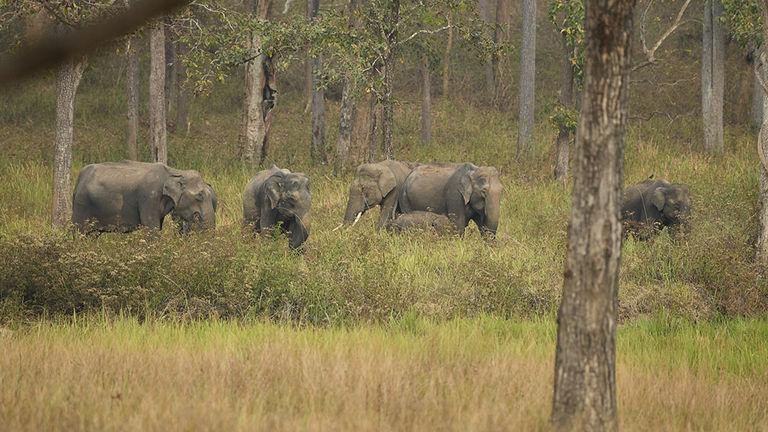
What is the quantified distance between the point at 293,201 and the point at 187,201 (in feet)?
5.76

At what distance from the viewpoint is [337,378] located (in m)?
8.41

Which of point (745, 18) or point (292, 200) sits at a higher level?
point (745, 18)

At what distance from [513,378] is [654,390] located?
105cm

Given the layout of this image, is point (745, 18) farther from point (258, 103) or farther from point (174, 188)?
point (258, 103)

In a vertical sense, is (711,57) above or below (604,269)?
above

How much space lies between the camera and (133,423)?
22.8 feet

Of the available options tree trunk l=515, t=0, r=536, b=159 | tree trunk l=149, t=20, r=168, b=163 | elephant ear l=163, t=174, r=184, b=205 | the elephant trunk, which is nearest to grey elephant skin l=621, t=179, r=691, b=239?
the elephant trunk

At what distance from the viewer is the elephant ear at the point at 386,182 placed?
20.2 m

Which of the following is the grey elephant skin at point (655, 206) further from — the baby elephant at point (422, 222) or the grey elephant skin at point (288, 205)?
the grey elephant skin at point (288, 205)

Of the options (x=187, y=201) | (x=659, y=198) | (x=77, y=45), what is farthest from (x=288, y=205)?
(x=77, y=45)

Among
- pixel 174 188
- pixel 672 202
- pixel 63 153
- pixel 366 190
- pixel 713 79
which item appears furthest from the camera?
pixel 713 79

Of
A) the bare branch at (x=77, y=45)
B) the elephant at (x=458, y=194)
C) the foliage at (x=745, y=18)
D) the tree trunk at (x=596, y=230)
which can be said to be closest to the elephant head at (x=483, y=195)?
the elephant at (x=458, y=194)

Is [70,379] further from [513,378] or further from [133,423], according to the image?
[513,378]

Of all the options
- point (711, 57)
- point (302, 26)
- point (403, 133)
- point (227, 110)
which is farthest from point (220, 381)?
point (227, 110)
